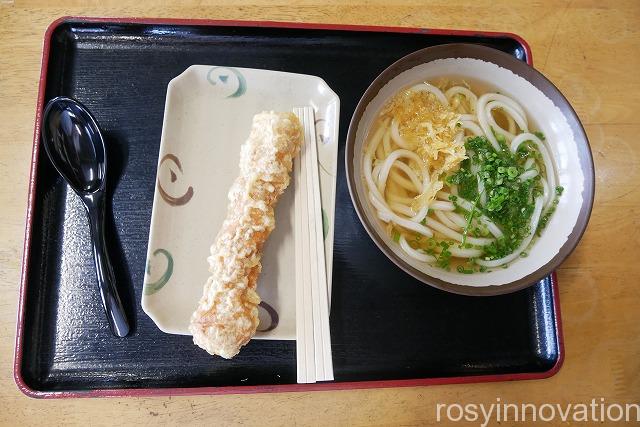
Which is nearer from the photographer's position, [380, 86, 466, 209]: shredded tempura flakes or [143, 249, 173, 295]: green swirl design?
[143, 249, 173, 295]: green swirl design

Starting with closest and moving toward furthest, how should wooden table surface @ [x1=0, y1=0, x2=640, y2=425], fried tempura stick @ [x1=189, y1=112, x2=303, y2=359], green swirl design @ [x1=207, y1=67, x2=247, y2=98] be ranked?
fried tempura stick @ [x1=189, y1=112, x2=303, y2=359], wooden table surface @ [x1=0, y1=0, x2=640, y2=425], green swirl design @ [x1=207, y1=67, x2=247, y2=98]

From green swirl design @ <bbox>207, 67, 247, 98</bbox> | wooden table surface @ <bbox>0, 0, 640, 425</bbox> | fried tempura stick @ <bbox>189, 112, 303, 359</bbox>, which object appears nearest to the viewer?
fried tempura stick @ <bbox>189, 112, 303, 359</bbox>

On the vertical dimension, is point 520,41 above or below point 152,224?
above

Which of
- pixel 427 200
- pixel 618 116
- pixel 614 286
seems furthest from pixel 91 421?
pixel 618 116

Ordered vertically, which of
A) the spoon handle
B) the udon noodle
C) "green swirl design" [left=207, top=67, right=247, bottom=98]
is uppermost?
"green swirl design" [left=207, top=67, right=247, bottom=98]

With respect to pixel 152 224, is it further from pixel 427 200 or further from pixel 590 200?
pixel 590 200

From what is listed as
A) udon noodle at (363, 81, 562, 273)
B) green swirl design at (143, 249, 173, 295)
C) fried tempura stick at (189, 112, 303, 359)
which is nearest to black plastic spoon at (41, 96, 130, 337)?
green swirl design at (143, 249, 173, 295)

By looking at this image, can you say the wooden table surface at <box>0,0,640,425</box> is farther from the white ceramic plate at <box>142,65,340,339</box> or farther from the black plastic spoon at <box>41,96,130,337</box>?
the white ceramic plate at <box>142,65,340,339</box>

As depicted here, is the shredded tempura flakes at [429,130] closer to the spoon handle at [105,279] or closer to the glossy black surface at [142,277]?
the glossy black surface at [142,277]
